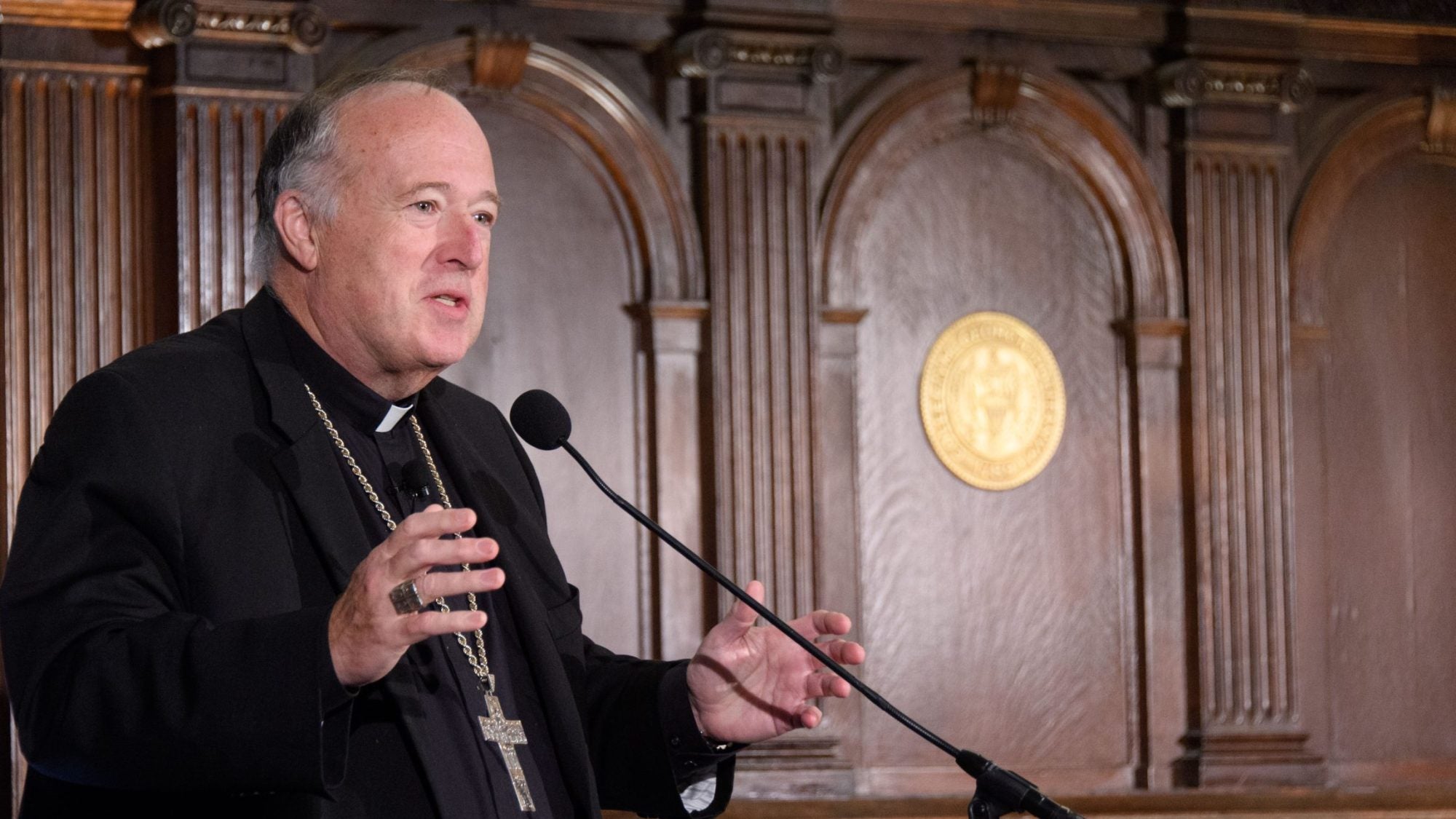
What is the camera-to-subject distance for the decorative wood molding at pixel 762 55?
6.08 meters

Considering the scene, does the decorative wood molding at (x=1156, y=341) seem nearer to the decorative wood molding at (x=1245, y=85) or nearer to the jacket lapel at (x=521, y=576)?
the decorative wood molding at (x=1245, y=85)

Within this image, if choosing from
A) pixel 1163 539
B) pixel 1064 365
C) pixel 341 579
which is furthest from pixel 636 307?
pixel 341 579

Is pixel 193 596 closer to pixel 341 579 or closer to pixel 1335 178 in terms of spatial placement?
pixel 341 579

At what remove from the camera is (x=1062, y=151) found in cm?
669

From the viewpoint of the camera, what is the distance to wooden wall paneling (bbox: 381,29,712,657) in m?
6.08

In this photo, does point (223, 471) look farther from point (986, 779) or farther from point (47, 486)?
point (986, 779)

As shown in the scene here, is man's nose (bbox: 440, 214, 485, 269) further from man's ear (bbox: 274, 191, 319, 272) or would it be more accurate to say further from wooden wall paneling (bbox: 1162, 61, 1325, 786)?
wooden wall paneling (bbox: 1162, 61, 1325, 786)

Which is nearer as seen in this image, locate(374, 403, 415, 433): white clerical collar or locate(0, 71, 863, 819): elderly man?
locate(0, 71, 863, 819): elderly man

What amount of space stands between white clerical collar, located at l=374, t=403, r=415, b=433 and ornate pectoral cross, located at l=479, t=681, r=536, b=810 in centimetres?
43

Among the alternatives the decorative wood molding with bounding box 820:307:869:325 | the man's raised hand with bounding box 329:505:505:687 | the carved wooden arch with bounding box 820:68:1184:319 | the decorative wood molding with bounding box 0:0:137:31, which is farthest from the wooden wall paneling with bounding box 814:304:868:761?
the man's raised hand with bounding box 329:505:505:687

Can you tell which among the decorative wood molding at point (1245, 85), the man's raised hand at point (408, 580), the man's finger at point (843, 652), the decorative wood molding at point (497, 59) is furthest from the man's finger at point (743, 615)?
the decorative wood molding at point (1245, 85)

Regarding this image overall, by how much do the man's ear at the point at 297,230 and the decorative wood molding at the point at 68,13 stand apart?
3414mm

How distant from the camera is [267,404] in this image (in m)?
2.35

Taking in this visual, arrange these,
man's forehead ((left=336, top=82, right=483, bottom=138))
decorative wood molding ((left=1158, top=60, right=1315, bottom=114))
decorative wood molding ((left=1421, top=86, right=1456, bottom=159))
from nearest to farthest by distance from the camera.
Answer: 1. man's forehead ((left=336, top=82, right=483, bottom=138))
2. decorative wood molding ((left=1158, top=60, right=1315, bottom=114))
3. decorative wood molding ((left=1421, top=86, right=1456, bottom=159))
